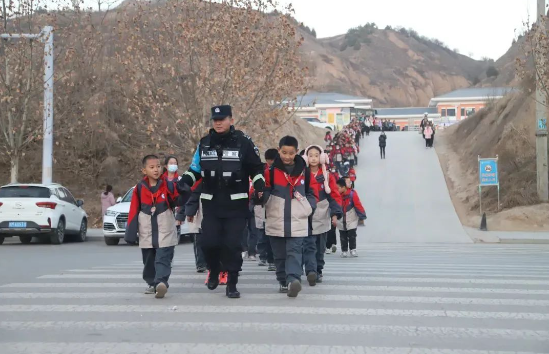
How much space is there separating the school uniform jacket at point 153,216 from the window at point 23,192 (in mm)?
12563

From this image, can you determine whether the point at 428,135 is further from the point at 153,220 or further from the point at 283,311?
the point at 283,311

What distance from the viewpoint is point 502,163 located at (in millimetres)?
38094

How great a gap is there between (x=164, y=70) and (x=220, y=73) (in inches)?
111

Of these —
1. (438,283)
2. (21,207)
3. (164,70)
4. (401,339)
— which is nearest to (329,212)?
(438,283)

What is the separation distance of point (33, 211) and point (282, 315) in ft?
46.9

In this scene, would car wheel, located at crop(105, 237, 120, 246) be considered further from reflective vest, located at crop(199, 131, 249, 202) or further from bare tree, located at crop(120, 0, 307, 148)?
reflective vest, located at crop(199, 131, 249, 202)

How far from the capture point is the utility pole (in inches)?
1084

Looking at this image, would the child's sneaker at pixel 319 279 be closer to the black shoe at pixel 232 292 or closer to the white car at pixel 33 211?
the black shoe at pixel 232 292

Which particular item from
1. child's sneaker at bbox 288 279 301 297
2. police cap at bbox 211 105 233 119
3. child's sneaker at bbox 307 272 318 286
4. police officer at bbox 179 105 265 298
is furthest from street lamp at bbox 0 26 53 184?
child's sneaker at bbox 288 279 301 297

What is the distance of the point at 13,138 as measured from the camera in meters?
28.8

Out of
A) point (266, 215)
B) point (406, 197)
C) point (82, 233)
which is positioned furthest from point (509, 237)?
point (266, 215)

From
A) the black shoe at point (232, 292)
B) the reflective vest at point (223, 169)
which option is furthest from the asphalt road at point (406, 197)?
the reflective vest at point (223, 169)

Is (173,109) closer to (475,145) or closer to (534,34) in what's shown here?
(534,34)

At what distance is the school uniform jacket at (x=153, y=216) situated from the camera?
927 cm
